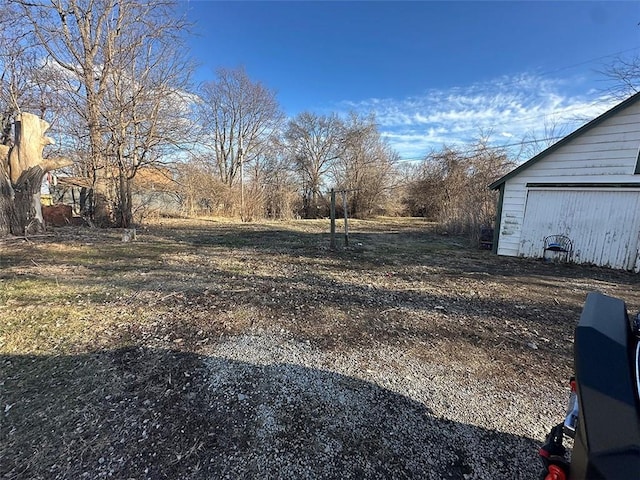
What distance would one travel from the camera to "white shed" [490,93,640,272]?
5.70 m

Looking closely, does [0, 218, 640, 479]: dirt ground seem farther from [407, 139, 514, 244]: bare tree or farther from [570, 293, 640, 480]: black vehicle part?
[407, 139, 514, 244]: bare tree

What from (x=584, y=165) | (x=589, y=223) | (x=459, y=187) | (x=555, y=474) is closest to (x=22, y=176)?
(x=555, y=474)

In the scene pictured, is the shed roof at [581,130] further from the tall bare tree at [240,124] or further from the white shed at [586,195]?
the tall bare tree at [240,124]

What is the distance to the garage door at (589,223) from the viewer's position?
5.79 meters

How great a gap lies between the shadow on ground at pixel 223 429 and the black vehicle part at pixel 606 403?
900mm

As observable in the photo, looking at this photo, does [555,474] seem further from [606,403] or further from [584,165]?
[584,165]

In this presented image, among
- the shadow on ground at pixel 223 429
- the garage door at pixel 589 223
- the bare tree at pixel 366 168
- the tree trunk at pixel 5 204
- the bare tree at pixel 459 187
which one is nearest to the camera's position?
the shadow on ground at pixel 223 429

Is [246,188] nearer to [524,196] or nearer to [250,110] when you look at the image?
[250,110]

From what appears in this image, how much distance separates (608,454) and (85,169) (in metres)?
13.8

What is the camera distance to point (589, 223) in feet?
20.4

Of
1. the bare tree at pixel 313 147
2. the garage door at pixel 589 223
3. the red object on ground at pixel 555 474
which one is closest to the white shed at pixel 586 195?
the garage door at pixel 589 223

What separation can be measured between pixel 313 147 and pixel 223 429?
24.3 metres

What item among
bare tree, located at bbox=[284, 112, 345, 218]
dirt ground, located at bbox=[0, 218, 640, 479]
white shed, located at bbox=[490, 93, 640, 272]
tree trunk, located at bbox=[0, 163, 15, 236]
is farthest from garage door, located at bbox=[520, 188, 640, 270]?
bare tree, located at bbox=[284, 112, 345, 218]

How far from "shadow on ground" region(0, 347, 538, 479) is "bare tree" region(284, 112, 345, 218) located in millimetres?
21653
